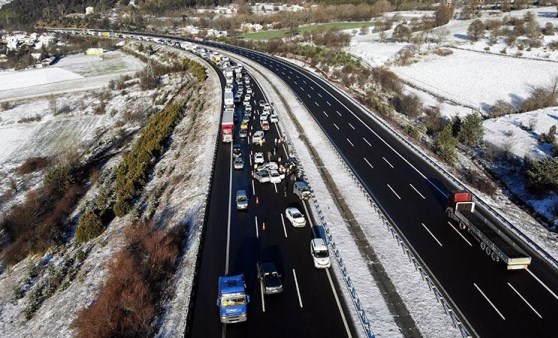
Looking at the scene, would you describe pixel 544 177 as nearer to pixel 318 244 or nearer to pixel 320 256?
pixel 318 244

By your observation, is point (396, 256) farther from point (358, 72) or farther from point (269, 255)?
point (358, 72)

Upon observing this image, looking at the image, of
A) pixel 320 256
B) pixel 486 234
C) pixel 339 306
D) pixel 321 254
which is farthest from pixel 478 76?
pixel 339 306

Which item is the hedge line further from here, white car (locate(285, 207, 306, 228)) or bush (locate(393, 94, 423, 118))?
bush (locate(393, 94, 423, 118))

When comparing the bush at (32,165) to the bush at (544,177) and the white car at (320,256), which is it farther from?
the bush at (544,177)

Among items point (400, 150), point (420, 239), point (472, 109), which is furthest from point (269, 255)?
point (472, 109)

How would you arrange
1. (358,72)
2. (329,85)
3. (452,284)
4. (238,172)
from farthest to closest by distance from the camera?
1. (358,72)
2. (329,85)
3. (238,172)
4. (452,284)
